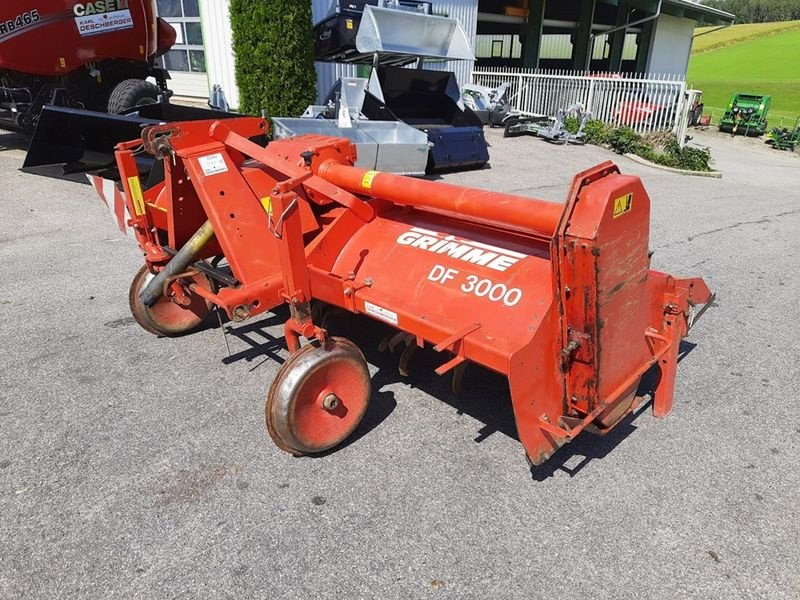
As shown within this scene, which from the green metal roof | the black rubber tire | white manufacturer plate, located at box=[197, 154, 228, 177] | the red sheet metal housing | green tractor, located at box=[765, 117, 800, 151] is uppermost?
the green metal roof

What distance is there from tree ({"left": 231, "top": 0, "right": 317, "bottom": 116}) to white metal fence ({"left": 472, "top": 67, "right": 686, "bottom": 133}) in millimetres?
6471

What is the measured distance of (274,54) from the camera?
34.3 ft

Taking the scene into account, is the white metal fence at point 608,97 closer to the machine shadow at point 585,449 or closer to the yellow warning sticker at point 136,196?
the machine shadow at point 585,449

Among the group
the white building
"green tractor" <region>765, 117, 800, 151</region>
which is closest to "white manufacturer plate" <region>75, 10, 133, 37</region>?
the white building

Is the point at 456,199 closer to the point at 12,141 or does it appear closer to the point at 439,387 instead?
the point at 439,387

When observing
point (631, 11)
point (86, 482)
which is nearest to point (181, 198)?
point (86, 482)

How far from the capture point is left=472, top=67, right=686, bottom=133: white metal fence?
13406 millimetres

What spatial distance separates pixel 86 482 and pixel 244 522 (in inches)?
31.7

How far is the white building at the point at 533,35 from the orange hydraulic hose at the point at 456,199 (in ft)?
33.9

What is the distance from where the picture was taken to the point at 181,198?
367 cm

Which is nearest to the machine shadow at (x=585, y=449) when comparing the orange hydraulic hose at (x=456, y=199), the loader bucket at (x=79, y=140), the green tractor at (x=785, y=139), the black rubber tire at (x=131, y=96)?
the orange hydraulic hose at (x=456, y=199)

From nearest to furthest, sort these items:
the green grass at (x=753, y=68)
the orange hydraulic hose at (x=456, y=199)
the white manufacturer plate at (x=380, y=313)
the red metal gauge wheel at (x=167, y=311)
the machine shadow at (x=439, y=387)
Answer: the orange hydraulic hose at (x=456, y=199), the white manufacturer plate at (x=380, y=313), the machine shadow at (x=439, y=387), the red metal gauge wheel at (x=167, y=311), the green grass at (x=753, y=68)

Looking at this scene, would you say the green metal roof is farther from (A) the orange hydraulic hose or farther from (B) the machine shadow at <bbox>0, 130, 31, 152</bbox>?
(A) the orange hydraulic hose

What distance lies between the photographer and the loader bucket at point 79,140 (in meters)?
6.27
